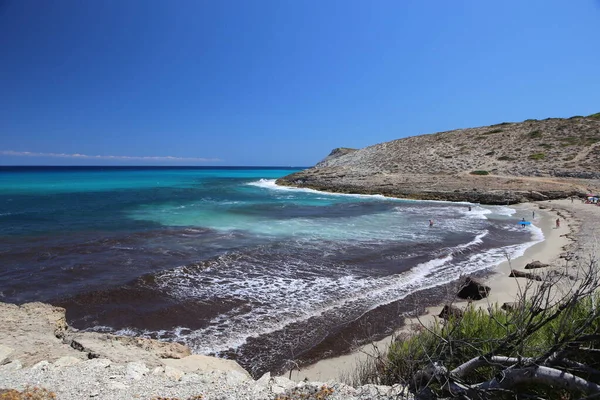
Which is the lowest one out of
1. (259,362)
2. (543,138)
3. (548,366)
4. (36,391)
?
(259,362)

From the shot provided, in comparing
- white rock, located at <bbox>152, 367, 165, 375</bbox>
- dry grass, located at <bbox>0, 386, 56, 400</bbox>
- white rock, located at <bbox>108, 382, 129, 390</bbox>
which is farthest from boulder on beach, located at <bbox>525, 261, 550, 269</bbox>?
dry grass, located at <bbox>0, 386, 56, 400</bbox>

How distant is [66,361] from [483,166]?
173ft

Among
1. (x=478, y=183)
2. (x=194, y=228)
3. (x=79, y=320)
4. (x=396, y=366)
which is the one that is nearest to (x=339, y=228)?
(x=194, y=228)

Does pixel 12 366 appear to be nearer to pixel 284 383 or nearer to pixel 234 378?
pixel 234 378

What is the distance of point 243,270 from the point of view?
1237 centimetres

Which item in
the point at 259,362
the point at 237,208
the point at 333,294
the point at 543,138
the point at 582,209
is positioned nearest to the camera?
the point at 259,362

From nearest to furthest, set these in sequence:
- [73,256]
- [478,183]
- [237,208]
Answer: [73,256]
[237,208]
[478,183]

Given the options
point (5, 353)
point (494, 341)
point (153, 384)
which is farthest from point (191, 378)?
point (494, 341)

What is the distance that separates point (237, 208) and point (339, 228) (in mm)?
12073

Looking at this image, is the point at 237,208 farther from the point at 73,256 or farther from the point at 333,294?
the point at 333,294

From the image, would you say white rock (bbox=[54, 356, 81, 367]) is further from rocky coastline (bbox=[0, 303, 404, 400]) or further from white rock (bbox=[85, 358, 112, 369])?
white rock (bbox=[85, 358, 112, 369])

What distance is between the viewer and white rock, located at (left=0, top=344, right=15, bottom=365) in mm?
5200

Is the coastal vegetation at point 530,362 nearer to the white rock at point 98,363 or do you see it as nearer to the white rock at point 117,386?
the white rock at point 117,386

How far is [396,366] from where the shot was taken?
14.8ft
